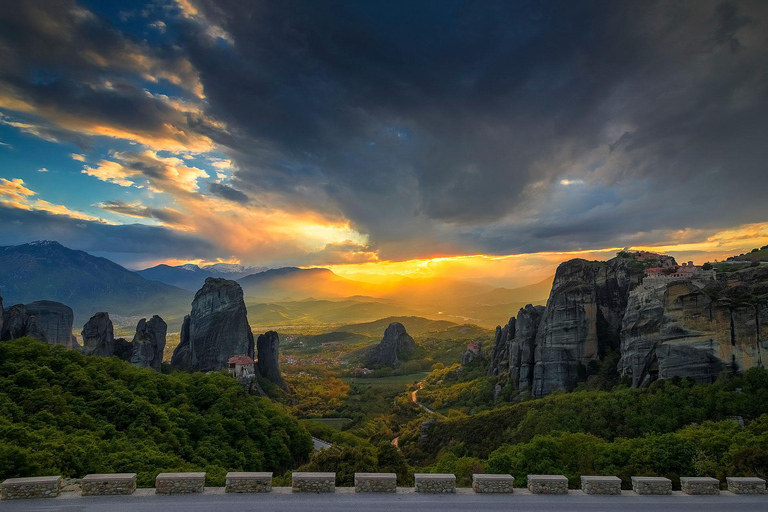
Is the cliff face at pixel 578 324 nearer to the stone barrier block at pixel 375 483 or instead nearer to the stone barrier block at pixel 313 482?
the stone barrier block at pixel 375 483

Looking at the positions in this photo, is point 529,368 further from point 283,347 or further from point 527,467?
point 283,347

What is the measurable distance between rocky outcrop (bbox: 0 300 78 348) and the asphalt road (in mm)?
66066

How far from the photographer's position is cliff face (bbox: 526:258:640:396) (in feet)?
206

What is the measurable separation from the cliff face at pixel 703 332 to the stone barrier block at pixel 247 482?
1817 inches

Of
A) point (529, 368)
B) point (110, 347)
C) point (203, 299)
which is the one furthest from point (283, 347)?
point (529, 368)

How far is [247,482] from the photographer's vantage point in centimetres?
1630

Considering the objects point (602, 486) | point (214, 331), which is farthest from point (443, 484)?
point (214, 331)

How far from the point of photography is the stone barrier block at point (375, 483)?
55.0ft

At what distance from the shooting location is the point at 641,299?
5506 centimetres

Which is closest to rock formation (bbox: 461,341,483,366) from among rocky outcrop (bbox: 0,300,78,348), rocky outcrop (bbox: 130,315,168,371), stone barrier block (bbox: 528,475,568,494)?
rocky outcrop (bbox: 130,315,168,371)

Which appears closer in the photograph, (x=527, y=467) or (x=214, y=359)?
(x=527, y=467)

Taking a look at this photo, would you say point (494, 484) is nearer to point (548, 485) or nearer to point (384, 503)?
point (548, 485)

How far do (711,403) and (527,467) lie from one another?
25157 millimetres

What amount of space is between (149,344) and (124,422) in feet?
176
